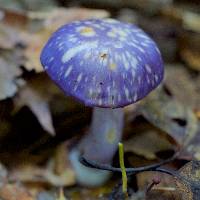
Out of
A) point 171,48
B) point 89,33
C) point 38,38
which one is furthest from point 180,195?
point 171,48

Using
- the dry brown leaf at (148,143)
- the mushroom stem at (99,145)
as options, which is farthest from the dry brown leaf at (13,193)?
the dry brown leaf at (148,143)

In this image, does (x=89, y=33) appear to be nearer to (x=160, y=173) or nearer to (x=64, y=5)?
(x=160, y=173)

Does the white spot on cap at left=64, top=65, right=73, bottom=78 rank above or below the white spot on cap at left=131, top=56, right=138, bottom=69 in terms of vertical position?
below

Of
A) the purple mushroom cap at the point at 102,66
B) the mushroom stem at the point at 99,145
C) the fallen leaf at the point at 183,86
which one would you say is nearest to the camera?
the purple mushroom cap at the point at 102,66

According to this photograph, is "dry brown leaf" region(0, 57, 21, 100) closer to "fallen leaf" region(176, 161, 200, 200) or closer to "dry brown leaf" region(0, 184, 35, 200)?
"dry brown leaf" region(0, 184, 35, 200)

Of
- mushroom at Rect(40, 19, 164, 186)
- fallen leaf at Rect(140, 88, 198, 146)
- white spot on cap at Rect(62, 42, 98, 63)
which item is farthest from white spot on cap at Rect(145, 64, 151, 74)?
fallen leaf at Rect(140, 88, 198, 146)

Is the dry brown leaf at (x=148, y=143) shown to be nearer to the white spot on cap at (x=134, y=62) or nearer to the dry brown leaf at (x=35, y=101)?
the dry brown leaf at (x=35, y=101)

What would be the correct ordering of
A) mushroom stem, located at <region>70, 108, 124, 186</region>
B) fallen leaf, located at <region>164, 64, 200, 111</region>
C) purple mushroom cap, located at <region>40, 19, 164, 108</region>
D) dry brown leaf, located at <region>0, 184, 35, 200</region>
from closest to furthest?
1. purple mushroom cap, located at <region>40, 19, 164, 108</region>
2. dry brown leaf, located at <region>0, 184, 35, 200</region>
3. mushroom stem, located at <region>70, 108, 124, 186</region>
4. fallen leaf, located at <region>164, 64, 200, 111</region>

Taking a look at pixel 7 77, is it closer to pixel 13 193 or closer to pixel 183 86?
pixel 13 193

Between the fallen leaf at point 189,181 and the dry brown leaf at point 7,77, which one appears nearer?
the fallen leaf at point 189,181
